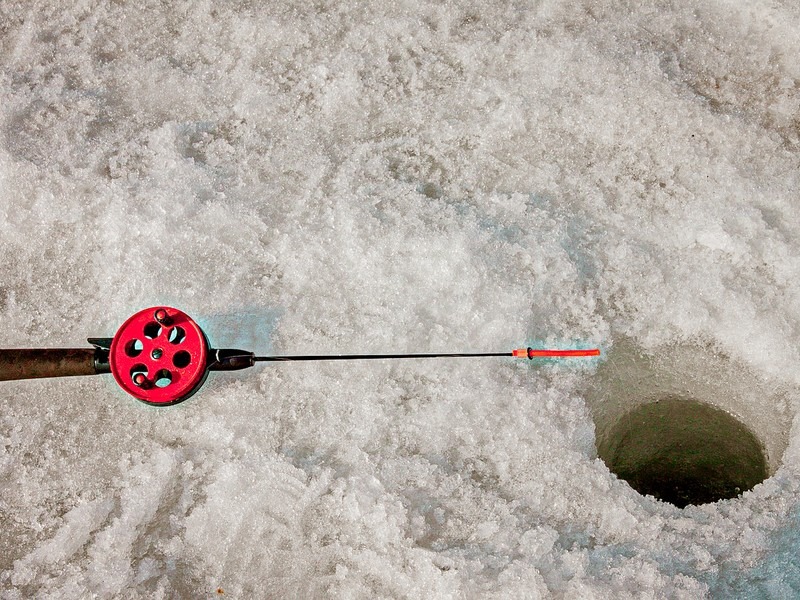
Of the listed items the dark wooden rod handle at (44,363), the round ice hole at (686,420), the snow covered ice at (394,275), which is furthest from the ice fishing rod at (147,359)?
the round ice hole at (686,420)

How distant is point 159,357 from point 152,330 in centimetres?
7

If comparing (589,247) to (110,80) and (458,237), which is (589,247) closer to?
(458,237)

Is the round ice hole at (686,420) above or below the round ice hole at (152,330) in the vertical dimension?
above

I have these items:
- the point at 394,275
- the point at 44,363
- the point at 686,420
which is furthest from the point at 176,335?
the point at 686,420

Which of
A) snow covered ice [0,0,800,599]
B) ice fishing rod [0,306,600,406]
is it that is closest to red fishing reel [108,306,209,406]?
ice fishing rod [0,306,600,406]

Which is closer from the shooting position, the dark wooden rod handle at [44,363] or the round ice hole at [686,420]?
the dark wooden rod handle at [44,363]

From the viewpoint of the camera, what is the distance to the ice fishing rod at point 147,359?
5.83 feet

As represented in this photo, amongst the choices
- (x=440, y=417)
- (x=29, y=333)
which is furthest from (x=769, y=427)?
(x=29, y=333)

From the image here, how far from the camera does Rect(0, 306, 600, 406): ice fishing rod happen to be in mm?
1777

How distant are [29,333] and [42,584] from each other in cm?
70

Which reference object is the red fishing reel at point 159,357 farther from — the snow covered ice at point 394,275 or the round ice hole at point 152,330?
the snow covered ice at point 394,275

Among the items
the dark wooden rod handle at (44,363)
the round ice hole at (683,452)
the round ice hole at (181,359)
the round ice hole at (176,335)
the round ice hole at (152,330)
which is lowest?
the dark wooden rod handle at (44,363)

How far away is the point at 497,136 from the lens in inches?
93.7

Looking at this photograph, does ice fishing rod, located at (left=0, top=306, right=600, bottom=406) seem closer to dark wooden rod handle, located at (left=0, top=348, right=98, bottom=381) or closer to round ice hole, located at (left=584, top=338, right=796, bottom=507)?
dark wooden rod handle, located at (left=0, top=348, right=98, bottom=381)
